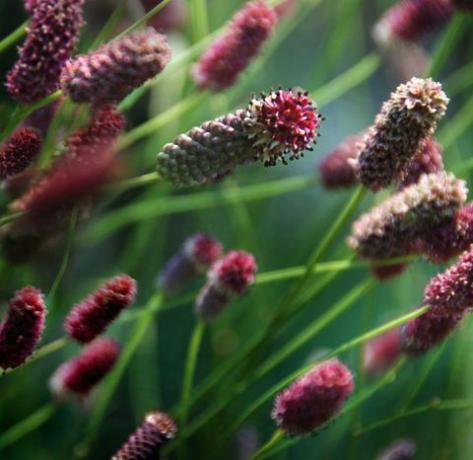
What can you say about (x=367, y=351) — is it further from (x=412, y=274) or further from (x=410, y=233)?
(x=410, y=233)

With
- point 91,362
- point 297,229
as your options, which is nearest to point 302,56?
point 297,229

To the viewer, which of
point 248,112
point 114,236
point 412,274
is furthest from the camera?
point 114,236

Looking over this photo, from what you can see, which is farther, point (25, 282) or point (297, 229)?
point (297, 229)

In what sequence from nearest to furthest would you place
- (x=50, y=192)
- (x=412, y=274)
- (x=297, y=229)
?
(x=50, y=192) → (x=412, y=274) → (x=297, y=229)

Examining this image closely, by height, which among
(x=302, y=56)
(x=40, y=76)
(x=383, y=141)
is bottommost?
(x=383, y=141)

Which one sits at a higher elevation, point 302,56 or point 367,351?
point 302,56

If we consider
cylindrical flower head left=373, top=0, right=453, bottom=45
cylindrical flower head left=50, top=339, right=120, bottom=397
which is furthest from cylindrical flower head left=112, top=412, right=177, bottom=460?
cylindrical flower head left=373, top=0, right=453, bottom=45

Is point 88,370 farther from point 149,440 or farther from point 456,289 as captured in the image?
point 456,289
